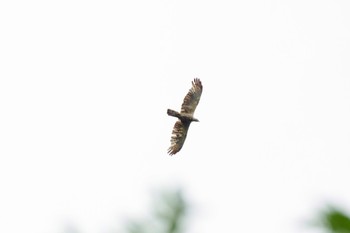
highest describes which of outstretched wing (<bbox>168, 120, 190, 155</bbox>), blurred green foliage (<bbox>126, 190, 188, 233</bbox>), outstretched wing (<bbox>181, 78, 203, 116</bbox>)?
outstretched wing (<bbox>181, 78, 203, 116</bbox>)

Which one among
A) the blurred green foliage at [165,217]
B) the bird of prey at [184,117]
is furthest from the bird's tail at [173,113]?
the blurred green foliage at [165,217]

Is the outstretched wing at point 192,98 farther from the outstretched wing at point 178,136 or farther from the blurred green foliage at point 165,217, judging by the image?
the blurred green foliage at point 165,217

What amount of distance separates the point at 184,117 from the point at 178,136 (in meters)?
1.08

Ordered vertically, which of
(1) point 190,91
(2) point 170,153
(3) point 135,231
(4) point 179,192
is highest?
(1) point 190,91

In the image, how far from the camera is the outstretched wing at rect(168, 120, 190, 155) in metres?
40.8

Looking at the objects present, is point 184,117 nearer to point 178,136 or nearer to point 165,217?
point 178,136

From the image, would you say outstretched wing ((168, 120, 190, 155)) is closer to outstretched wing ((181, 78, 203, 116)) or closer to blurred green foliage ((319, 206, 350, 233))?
outstretched wing ((181, 78, 203, 116))

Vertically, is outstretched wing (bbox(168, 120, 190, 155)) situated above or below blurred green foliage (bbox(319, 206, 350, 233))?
above

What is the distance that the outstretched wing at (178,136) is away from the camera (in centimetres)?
4084

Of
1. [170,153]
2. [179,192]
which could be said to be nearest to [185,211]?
[179,192]

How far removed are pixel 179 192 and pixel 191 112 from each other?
125 ft

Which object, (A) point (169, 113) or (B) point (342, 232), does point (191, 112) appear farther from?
(B) point (342, 232)

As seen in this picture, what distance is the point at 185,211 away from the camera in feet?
9.02

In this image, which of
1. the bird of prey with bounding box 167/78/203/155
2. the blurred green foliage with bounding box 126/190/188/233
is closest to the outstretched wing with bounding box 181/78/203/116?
the bird of prey with bounding box 167/78/203/155
